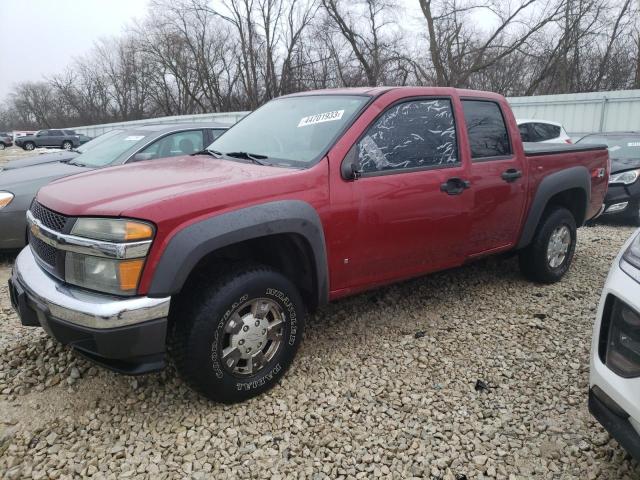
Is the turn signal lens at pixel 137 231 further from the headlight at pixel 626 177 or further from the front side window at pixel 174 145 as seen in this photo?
the headlight at pixel 626 177

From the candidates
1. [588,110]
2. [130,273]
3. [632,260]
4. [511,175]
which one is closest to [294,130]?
[130,273]

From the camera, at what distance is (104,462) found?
229 cm

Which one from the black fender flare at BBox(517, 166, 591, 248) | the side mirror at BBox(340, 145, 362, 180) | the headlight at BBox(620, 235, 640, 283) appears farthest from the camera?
the black fender flare at BBox(517, 166, 591, 248)

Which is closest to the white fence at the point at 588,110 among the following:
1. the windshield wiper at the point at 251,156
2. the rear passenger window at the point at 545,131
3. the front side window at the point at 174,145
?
the rear passenger window at the point at 545,131

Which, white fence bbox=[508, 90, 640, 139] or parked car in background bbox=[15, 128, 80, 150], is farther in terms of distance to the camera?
parked car in background bbox=[15, 128, 80, 150]

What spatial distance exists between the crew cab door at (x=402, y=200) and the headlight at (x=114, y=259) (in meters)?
1.08

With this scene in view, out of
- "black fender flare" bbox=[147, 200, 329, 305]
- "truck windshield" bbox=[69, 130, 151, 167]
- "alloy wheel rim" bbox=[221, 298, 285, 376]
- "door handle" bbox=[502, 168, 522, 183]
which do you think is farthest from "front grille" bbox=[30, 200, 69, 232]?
"door handle" bbox=[502, 168, 522, 183]

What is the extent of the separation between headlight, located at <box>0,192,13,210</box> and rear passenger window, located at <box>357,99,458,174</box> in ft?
12.5

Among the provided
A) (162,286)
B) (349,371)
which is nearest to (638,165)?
(349,371)

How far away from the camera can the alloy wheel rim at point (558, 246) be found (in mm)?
4426

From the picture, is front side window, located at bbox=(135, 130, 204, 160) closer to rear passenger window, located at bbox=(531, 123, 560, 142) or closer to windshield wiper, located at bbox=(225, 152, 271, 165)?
windshield wiper, located at bbox=(225, 152, 271, 165)

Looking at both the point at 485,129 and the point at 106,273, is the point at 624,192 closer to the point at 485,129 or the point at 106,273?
the point at 485,129

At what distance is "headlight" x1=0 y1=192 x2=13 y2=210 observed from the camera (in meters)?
4.75

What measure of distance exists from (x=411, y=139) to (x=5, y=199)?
4.06 metres
